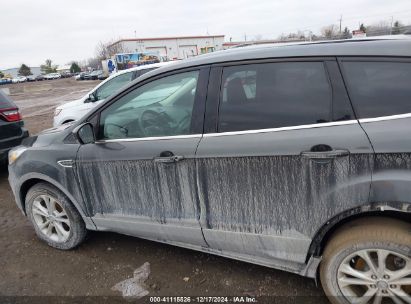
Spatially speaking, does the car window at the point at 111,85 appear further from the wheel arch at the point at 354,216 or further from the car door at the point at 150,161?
the wheel arch at the point at 354,216

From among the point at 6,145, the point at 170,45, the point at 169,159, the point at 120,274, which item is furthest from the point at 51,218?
the point at 170,45

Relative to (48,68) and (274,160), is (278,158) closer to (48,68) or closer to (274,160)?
(274,160)

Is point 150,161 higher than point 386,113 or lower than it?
lower

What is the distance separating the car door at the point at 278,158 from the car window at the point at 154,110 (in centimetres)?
25

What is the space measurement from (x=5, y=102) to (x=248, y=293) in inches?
194

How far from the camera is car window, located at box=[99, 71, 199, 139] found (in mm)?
2564

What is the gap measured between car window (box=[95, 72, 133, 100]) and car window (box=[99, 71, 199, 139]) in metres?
4.70

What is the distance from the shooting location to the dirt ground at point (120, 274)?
2.70 meters

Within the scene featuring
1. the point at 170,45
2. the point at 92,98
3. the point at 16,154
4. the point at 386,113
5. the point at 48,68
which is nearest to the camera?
the point at 386,113

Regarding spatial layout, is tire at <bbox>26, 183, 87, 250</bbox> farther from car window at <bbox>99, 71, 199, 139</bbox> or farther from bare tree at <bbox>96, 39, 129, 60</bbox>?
bare tree at <bbox>96, 39, 129, 60</bbox>

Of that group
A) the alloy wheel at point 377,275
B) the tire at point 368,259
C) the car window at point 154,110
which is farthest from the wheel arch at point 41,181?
the alloy wheel at point 377,275

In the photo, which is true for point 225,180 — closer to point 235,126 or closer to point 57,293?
point 235,126

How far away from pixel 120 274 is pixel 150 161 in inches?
45.8

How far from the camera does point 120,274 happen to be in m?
3.01
